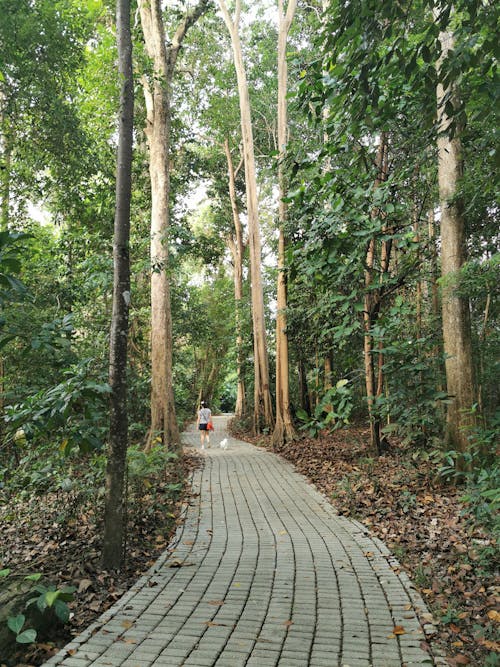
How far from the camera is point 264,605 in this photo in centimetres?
428

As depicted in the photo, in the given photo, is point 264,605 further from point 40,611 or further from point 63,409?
point 63,409

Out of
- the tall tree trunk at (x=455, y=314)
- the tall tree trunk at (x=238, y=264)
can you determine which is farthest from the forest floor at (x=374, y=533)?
the tall tree trunk at (x=238, y=264)

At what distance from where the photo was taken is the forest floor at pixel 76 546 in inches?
159

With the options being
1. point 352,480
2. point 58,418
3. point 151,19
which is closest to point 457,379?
point 352,480

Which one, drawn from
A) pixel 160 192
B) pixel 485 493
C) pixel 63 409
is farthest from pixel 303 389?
pixel 63 409

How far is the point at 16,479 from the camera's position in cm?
642

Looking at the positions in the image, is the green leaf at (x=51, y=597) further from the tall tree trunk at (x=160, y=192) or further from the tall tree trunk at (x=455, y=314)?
the tall tree trunk at (x=160, y=192)

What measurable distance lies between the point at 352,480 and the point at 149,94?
10364mm

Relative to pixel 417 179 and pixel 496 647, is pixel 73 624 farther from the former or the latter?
pixel 417 179

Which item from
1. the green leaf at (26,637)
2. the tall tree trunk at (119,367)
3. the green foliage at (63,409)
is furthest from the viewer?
the tall tree trunk at (119,367)

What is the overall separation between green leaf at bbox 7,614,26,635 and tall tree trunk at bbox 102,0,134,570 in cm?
169

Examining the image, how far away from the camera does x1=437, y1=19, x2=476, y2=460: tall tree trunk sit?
776cm

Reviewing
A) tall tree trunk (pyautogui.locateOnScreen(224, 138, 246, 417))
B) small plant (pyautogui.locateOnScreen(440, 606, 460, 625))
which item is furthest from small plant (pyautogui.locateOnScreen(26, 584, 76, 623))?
tall tree trunk (pyautogui.locateOnScreen(224, 138, 246, 417))

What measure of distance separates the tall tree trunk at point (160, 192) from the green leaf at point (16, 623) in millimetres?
8409
